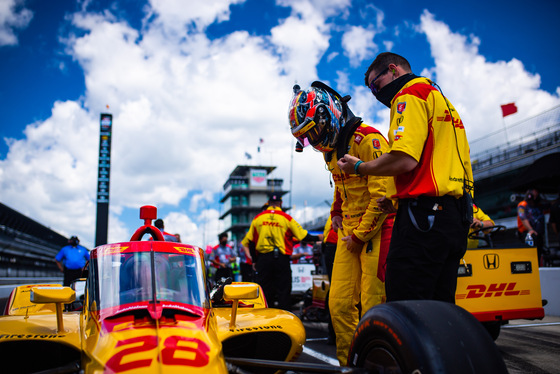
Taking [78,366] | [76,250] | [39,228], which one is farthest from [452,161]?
[39,228]

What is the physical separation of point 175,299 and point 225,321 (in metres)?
0.52

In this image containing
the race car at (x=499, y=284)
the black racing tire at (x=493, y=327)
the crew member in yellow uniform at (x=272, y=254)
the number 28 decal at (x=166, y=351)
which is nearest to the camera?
the number 28 decal at (x=166, y=351)

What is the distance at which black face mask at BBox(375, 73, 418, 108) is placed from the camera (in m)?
2.71

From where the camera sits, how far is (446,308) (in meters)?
1.88

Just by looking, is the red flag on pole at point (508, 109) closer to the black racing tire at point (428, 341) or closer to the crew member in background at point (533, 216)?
the crew member in background at point (533, 216)

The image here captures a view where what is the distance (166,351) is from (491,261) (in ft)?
11.9

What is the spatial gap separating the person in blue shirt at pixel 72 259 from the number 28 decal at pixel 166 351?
8916mm

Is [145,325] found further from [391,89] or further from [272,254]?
[272,254]

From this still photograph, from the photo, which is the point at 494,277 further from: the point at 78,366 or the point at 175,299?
the point at 78,366

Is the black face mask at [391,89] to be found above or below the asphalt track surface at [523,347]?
above

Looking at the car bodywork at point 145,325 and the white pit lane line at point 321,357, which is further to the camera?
the white pit lane line at point 321,357

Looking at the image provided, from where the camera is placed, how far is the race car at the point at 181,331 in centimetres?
174

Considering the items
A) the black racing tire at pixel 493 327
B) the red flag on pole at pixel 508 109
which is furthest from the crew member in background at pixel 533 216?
the red flag on pole at pixel 508 109

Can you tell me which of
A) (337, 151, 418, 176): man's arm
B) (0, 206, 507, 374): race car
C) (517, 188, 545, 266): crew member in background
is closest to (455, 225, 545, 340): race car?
(0, 206, 507, 374): race car
